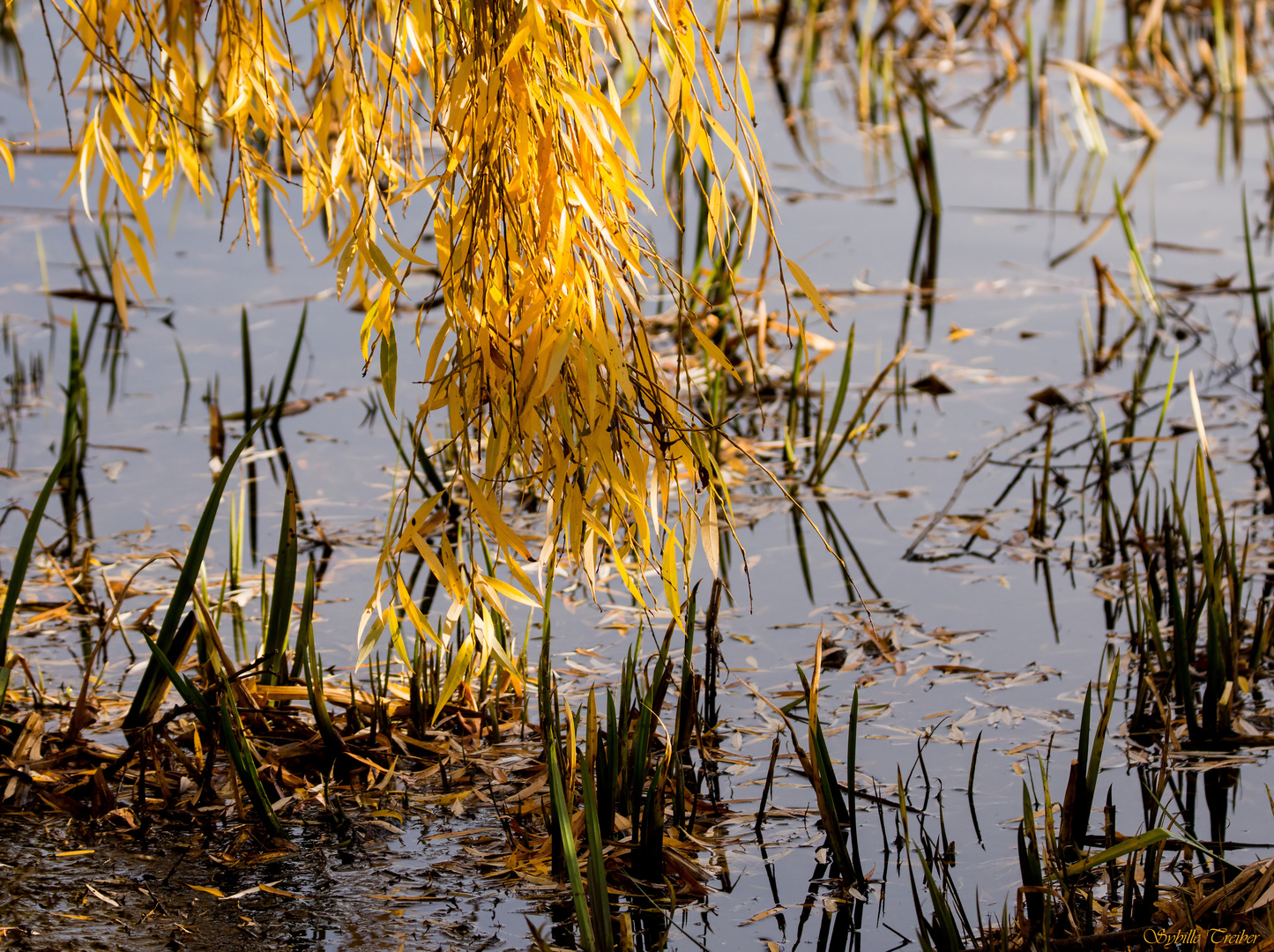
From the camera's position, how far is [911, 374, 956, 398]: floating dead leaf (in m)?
4.04

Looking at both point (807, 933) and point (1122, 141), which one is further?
point (1122, 141)

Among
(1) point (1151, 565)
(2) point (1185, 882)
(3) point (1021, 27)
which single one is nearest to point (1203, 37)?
(3) point (1021, 27)

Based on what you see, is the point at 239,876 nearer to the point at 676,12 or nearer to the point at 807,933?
the point at 807,933

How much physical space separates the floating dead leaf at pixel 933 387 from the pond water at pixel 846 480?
2cm

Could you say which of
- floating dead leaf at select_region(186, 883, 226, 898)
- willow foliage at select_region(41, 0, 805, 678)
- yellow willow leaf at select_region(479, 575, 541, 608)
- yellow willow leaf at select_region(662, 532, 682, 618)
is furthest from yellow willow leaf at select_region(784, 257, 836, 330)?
floating dead leaf at select_region(186, 883, 226, 898)

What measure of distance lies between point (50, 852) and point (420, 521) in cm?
74

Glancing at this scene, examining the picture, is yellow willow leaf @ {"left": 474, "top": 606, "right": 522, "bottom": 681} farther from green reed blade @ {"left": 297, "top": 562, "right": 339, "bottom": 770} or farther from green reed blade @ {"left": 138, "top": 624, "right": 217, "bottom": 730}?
green reed blade @ {"left": 138, "top": 624, "right": 217, "bottom": 730}

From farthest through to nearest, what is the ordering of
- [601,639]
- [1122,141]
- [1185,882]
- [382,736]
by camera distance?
1. [1122,141]
2. [601,639]
3. [382,736]
4. [1185,882]

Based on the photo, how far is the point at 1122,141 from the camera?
20.8ft

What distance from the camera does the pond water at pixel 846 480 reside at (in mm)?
1890

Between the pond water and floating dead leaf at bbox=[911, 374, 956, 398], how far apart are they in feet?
Result: 0.08

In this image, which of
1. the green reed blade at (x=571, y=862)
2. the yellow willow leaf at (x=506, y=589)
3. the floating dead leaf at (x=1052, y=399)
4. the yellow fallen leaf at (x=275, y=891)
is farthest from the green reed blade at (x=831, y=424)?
the yellow fallen leaf at (x=275, y=891)

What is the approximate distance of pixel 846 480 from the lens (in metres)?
3.52

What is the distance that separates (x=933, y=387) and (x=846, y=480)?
69cm
